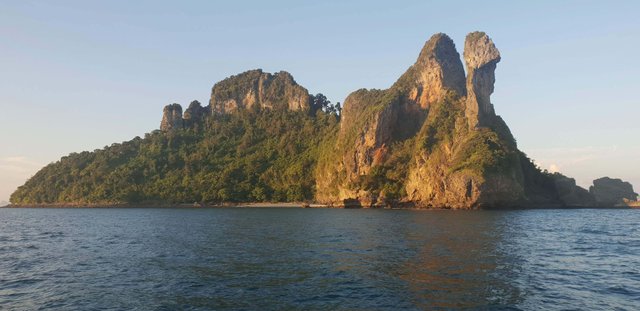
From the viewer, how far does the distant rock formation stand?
17971 centimetres

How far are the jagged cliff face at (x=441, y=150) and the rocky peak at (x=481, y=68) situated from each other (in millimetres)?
431

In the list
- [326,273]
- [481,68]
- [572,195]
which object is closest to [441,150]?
[481,68]

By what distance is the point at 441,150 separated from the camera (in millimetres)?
161875

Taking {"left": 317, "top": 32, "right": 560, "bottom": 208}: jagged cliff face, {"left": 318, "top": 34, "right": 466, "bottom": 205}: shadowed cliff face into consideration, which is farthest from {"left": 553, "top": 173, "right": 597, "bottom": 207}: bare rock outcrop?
{"left": 318, "top": 34, "right": 466, "bottom": 205}: shadowed cliff face

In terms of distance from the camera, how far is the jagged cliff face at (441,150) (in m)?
136

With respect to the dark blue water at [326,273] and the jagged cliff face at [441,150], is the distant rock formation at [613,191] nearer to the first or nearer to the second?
the jagged cliff face at [441,150]

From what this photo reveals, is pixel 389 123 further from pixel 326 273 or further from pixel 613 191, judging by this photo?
pixel 326 273

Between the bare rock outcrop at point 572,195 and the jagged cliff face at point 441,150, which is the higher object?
the jagged cliff face at point 441,150

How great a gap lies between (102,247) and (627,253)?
61.6 m

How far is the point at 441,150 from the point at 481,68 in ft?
153

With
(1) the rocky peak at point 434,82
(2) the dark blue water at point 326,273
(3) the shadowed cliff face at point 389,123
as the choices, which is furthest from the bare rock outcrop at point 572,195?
(2) the dark blue water at point 326,273

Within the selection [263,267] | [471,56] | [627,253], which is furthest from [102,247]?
[471,56]

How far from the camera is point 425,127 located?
177m

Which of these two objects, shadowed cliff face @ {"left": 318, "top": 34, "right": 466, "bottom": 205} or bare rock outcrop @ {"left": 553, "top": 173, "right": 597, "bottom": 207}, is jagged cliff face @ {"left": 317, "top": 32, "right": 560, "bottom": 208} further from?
bare rock outcrop @ {"left": 553, "top": 173, "right": 597, "bottom": 207}
